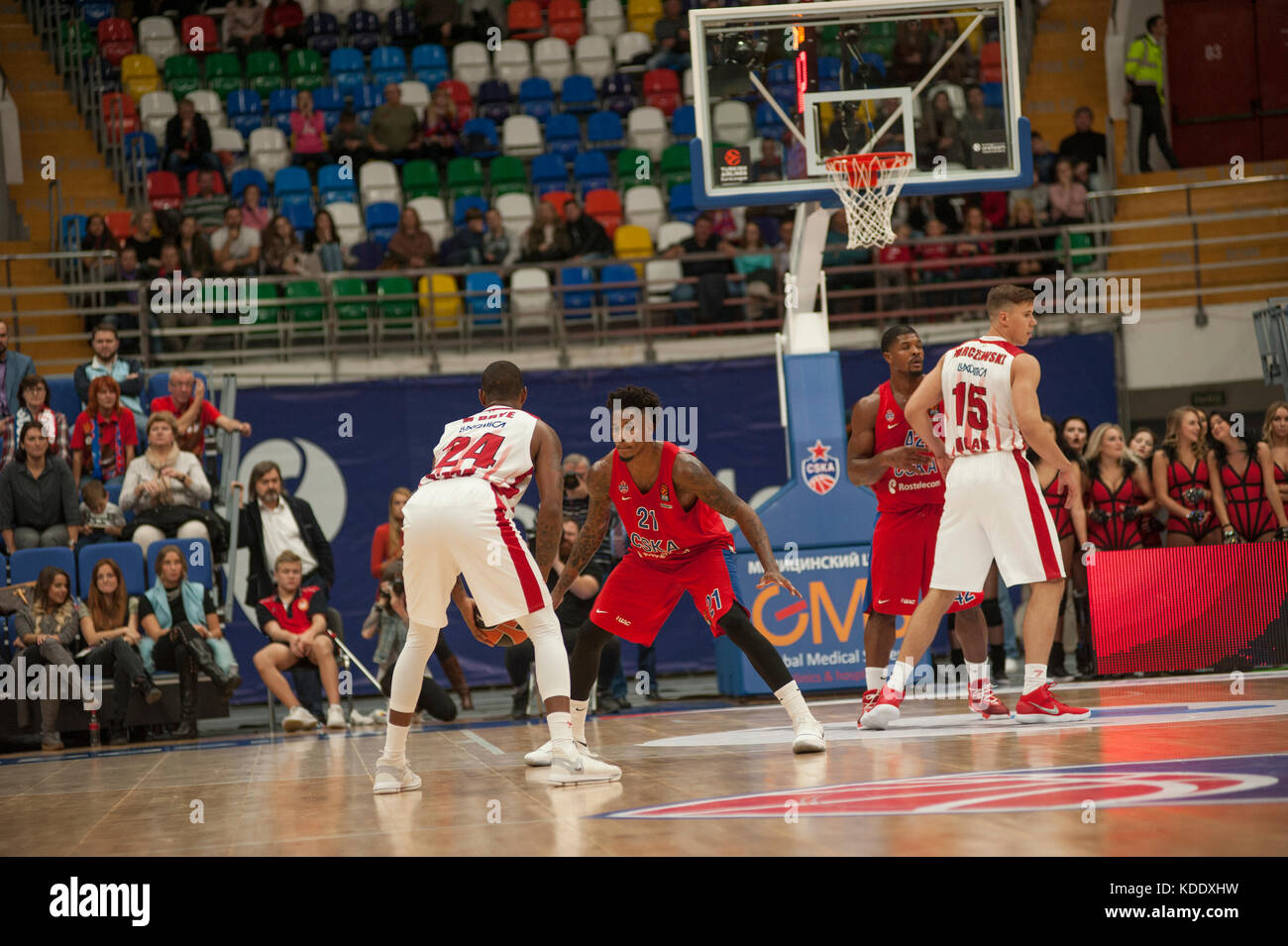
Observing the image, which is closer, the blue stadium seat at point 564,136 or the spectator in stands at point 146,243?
the spectator in stands at point 146,243

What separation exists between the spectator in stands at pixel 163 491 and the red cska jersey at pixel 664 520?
18.7 ft

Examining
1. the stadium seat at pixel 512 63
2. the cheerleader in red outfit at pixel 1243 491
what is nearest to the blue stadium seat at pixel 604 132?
the stadium seat at pixel 512 63

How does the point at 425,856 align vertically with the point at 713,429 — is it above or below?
below

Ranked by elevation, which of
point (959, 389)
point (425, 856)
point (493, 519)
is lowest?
point (425, 856)

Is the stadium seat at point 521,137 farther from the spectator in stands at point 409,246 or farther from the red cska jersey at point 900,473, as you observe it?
the red cska jersey at point 900,473

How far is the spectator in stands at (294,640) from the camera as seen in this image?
35.2 feet

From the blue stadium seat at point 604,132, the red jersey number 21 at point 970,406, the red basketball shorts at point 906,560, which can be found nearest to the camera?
the red jersey number 21 at point 970,406

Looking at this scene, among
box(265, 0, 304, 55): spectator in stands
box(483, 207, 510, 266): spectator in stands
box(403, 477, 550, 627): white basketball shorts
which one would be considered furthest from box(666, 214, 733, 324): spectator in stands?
box(403, 477, 550, 627): white basketball shorts

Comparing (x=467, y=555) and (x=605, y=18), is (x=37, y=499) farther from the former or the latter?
(x=605, y=18)

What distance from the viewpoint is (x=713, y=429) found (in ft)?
45.7

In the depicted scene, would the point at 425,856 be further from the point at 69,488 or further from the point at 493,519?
the point at 69,488

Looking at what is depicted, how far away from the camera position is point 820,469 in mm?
11375

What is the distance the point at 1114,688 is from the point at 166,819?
6481 millimetres
